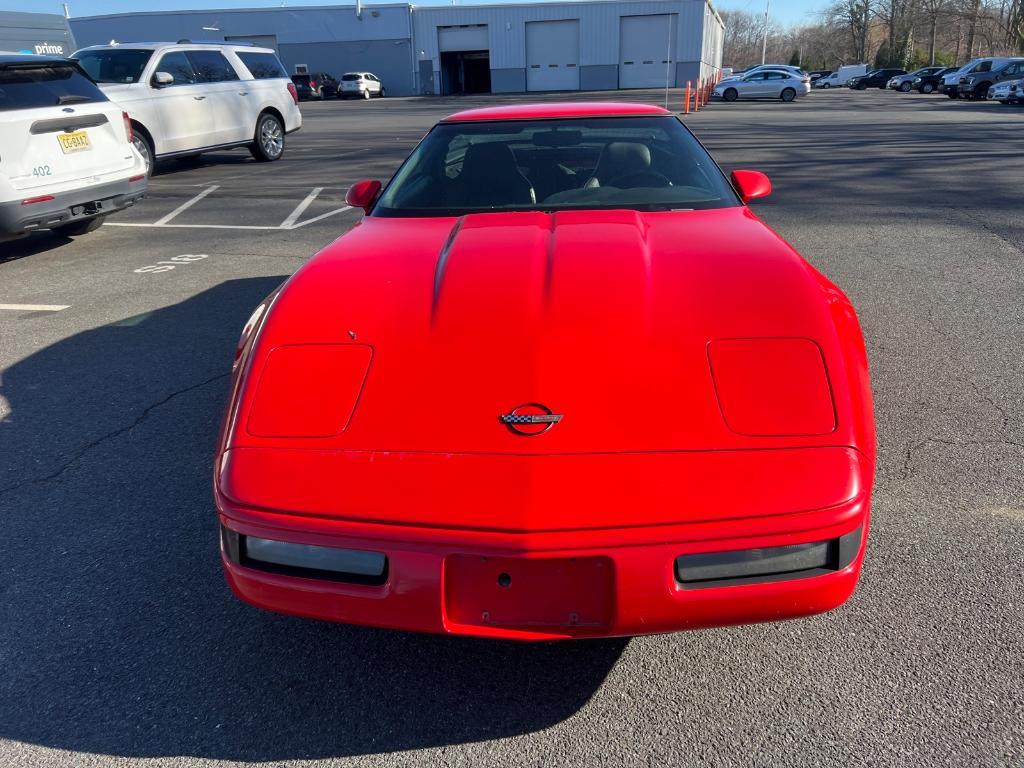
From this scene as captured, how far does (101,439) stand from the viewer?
12.0 feet

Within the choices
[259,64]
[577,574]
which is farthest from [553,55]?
[577,574]

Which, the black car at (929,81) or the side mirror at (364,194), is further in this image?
the black car at (929,81)

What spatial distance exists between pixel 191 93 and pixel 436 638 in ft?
36.9

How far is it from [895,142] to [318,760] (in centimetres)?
1591

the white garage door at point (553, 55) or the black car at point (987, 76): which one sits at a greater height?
the white garage door at point (553, 55)

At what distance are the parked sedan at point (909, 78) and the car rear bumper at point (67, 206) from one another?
46.0 metres

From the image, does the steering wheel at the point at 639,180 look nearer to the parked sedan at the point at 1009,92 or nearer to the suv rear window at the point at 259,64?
the suv rear window at the point at 259,64

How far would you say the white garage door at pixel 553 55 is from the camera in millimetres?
47438

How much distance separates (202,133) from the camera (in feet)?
38.1

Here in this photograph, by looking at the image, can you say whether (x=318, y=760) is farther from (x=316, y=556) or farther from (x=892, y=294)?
(x=892, y=294)

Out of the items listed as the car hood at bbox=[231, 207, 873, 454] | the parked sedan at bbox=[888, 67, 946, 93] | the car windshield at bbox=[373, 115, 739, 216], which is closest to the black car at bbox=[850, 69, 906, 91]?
the parked sedan at bbox=[888, 67, 946, 93]

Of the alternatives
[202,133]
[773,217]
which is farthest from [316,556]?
[202,133]

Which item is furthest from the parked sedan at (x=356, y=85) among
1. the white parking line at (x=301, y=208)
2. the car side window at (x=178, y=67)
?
the white parking line at (x=301, y=208)

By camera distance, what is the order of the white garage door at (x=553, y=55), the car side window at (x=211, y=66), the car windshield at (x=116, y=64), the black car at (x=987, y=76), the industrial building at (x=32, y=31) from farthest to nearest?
the industrial building at (x=32, y=31) < the white garage door at (x=553, y=55) < the black car at (x=987, y=76) < the car side window at (x=211, y=66) < the car windshield at (x=116, y=64)
